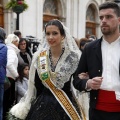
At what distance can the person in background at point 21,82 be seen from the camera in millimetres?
5820

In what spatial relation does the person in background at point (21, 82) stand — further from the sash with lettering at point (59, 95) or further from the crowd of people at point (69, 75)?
the sash with lettering at point (59, 95)

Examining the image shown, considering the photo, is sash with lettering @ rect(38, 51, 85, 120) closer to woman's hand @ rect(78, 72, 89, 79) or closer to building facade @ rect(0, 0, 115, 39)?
woman's hand @ rect(78, 72, 89, 79)

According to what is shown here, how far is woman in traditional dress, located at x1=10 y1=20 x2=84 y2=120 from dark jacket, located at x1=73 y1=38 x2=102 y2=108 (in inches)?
30.7

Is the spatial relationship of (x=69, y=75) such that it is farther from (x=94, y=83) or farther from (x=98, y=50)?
(x=94, y=83)

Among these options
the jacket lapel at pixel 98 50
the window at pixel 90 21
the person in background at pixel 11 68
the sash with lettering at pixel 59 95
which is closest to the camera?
the jacket lapel at pixel 98 50

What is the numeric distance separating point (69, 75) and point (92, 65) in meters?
0.91

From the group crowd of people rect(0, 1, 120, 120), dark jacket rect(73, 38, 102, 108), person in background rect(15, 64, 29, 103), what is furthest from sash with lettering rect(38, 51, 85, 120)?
person in background rect(15, 64, 29, 103)

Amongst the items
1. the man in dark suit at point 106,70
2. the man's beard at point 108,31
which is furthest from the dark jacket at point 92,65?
the man's beard at point 108,31

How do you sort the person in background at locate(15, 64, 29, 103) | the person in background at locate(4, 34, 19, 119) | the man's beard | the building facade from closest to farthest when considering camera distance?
the man's beard
the person in background at locate(4, 34, 19, 119)
the person in background at locate(15, 64, 29, 103)
the building facade

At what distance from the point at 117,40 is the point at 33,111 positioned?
1329 mm

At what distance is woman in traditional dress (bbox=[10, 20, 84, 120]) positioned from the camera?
3535 millimetres

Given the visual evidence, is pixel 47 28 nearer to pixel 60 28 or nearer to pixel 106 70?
pixel 60 28

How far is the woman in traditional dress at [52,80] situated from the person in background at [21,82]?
206 cm

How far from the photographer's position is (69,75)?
3.62 meters
